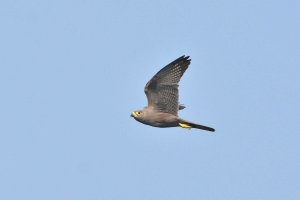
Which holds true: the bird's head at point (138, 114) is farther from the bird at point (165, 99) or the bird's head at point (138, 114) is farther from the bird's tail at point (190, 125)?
the bird's tail at point (190, 125)

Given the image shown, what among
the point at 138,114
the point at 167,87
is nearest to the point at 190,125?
the point at 167,87

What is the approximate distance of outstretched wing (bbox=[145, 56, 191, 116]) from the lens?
21.0 m

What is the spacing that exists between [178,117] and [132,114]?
1.57 meters

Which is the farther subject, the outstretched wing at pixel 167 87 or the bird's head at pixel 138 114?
the bird's head at pixel 138 114

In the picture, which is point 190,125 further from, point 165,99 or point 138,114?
point 138,114

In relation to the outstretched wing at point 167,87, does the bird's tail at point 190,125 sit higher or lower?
lower

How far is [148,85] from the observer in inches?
829

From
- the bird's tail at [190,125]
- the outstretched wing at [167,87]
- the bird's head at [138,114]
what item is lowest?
the bird's tail at [190,125]

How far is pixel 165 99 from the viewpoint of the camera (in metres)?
21.4

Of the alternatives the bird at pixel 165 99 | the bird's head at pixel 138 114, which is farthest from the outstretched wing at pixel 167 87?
the bird's head at pixel 138 114

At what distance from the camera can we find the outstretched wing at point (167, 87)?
21.0m

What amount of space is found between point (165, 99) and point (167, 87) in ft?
1.47

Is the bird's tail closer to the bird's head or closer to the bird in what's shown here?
the bird

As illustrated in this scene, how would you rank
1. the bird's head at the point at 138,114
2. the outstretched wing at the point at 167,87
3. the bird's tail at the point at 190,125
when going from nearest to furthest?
the bird's tail at the point at 190,125, the outstretched wing at the point at 167,87, the bird's head at the point at 138,114
